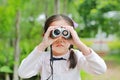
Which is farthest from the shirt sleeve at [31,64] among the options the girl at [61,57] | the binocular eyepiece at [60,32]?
the binocular eyepiece at [60,32]

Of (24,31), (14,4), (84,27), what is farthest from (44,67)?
(84,27)

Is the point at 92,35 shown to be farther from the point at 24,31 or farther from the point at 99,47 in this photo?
the point at 24,31

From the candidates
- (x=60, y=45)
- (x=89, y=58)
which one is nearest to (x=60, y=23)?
(x=60, y=45)

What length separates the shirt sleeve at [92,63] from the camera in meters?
1.39

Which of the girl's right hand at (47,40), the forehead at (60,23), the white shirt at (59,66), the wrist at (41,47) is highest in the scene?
the forehead at (60,23)

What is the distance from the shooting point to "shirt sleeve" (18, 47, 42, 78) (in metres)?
1.43

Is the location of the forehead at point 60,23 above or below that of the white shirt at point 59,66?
above

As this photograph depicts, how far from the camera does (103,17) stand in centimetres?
1148

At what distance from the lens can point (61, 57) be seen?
1465 mm

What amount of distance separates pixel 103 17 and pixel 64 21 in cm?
1012

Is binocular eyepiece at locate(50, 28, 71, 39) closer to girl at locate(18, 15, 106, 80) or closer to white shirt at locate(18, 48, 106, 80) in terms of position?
girl at locate(18, 15, 106, 80)

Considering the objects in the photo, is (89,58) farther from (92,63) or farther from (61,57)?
(61,57)

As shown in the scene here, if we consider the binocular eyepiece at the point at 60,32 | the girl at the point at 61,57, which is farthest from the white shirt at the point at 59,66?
the binocular eyepiece at the point at 60,32

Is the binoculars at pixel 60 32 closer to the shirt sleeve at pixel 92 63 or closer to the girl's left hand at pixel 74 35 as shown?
the girl's left hand at pixel 74 35
